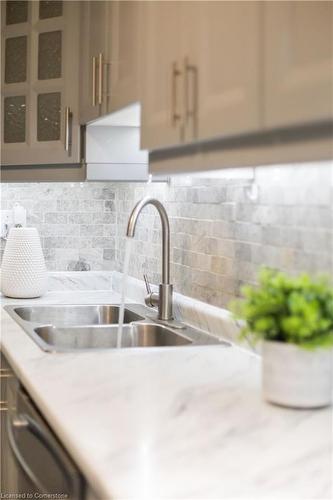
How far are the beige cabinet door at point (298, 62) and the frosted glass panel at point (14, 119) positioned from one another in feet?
5.73

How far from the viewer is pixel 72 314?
3.06m

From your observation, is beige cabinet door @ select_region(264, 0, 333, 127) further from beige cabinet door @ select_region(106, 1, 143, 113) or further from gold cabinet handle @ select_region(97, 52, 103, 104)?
gold cabinet handle @ select_region(97, 52, 103, 104)

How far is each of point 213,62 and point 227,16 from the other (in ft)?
0.33

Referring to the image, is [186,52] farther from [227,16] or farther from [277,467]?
[277,467]

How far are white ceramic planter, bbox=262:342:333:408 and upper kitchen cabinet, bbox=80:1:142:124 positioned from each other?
93 centimetres

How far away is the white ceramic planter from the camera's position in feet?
4.90

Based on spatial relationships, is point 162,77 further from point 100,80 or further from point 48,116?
point 48,116

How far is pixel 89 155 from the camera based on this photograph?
289 centimetres

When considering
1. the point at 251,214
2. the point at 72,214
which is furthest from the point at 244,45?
the point at 72,214

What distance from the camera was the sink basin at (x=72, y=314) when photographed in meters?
3.02

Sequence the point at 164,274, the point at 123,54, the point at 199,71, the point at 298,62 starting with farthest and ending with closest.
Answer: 1. the point at 164,274
2. the point at 123,54
3. the point at 199,71
4. the point at 298,62

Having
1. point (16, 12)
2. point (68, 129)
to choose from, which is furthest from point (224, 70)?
point (16, 12)

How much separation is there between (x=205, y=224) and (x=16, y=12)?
4.21ft

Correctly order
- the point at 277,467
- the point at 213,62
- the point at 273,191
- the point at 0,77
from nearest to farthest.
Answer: the point at 277,467 < the point at 213,62 < the point at 273,191 < the point at 0,77
